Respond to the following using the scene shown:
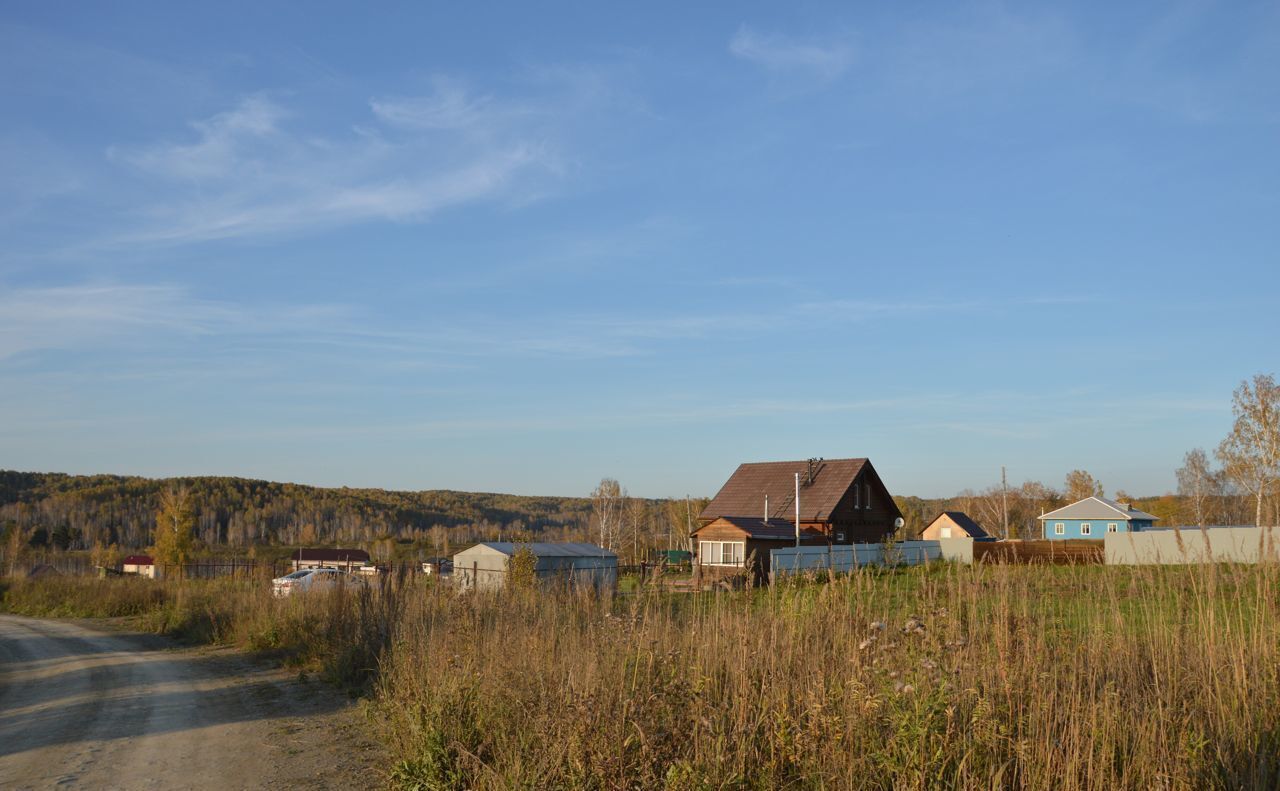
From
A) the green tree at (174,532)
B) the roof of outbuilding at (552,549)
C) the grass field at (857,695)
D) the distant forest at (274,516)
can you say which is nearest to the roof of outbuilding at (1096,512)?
the distant forest at (274,516)

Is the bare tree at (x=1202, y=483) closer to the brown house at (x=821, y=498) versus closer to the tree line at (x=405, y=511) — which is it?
the tree line at (x=405, y=511)

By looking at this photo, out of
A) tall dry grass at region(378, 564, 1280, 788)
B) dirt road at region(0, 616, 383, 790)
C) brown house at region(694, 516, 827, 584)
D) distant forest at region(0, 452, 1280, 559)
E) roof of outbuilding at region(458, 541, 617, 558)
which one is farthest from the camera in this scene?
distant forest at region(0, 452, 1280, 559)

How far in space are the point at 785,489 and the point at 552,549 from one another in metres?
19.0

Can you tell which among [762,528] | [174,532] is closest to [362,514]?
[174,532]

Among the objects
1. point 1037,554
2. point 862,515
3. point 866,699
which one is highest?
point 1037,554

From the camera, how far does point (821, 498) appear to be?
4419 centimetres

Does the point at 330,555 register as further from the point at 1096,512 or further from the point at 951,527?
the point at 1096,512

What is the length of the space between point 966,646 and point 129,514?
117242 mm

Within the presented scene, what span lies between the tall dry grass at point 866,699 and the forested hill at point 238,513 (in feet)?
274

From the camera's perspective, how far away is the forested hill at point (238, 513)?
Answer: 100 meters

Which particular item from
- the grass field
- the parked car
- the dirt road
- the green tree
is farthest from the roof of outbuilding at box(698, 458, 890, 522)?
the grass field

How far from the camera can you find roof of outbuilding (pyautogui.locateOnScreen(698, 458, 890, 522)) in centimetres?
4402

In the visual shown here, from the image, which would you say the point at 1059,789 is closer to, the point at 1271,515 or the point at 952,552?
the point at 1271,515

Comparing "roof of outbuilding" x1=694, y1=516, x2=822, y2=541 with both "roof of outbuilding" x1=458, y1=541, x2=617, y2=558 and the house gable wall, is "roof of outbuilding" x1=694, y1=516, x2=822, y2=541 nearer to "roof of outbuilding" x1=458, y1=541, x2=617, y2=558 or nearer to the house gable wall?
"roof of outbuilding" x1=458, y1=541, x2=617, y2=558
